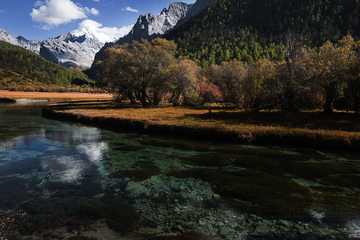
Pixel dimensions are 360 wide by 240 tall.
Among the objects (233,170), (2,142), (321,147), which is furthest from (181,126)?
(2,142)

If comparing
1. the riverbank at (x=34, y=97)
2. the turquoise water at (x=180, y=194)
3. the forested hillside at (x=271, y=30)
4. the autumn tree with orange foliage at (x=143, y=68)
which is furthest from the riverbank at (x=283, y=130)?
the forested hillside at (x=271, y=30)

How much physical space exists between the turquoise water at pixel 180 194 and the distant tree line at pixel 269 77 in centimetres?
1181

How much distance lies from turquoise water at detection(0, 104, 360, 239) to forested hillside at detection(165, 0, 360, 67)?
134 meters

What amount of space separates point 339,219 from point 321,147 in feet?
40.2

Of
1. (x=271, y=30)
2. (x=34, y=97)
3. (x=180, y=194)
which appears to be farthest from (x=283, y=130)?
(x=271, y=30)

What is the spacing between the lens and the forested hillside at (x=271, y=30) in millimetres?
148125

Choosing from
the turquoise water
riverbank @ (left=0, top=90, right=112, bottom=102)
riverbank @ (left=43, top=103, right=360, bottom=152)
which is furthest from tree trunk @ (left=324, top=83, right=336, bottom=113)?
riverbank @ (left=0, top=90, right=112, bottom=102)

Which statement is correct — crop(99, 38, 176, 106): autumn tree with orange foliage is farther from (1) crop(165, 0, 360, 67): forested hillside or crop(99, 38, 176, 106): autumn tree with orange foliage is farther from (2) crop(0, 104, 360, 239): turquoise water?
(1) crop(165, 0, 360, 67): forested hillside

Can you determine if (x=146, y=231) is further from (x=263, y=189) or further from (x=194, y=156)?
(x=194, y=156)

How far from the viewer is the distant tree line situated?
23953mm

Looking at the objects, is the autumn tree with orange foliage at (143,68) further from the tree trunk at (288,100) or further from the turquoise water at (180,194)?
the turquoise water at (180,194)

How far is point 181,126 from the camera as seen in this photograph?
24266mm

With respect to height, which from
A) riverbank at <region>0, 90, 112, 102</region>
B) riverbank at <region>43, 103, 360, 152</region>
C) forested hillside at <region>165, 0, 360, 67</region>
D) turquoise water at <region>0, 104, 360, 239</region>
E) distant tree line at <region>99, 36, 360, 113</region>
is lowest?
turquoise water at <region>0, 104, 360, 239</region>

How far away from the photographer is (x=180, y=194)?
959cm
